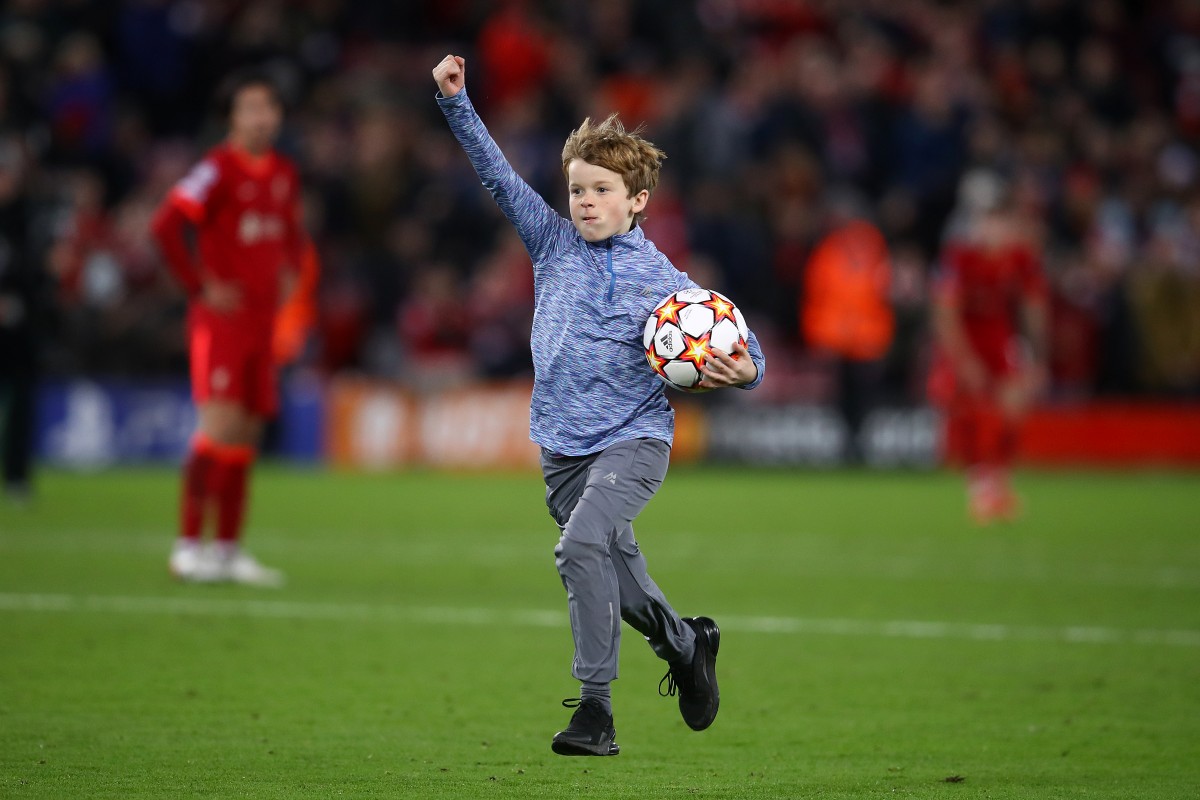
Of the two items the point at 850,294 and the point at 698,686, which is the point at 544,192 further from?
the point at 698,686

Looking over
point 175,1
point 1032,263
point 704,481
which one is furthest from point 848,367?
point 175,1

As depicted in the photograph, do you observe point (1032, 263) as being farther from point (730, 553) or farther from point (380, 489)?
point (380, 489)

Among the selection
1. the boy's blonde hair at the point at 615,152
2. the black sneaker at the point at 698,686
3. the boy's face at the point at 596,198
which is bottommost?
the black sneaker at the point at 698,686

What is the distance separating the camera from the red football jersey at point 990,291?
1451 centimetres

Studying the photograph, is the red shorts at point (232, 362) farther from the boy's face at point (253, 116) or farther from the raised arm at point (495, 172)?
the raised arm at point (495, 172)

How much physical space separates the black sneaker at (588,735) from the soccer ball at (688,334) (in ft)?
3.41

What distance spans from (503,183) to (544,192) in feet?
47.2

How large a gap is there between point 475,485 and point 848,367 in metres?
4.68

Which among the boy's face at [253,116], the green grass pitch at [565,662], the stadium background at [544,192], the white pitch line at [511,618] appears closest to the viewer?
the green grass pitch at [565,662]

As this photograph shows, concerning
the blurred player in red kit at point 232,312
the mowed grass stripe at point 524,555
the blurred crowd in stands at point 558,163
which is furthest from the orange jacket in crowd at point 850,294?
the blurred player in red kit at point 232,312

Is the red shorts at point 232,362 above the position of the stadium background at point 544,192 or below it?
below

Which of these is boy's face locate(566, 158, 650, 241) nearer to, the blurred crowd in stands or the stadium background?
the stadium background

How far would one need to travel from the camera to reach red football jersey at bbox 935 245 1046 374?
14.5m

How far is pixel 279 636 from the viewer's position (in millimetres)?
8070
